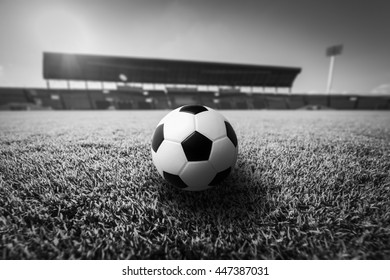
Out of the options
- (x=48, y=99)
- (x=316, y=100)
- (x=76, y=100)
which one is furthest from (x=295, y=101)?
(x=48, y=99)

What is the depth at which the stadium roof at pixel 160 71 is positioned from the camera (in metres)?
20.1

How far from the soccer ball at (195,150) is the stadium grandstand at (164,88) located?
65.5 ft

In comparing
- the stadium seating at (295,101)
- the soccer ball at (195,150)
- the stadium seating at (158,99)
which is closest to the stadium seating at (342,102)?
the stadium seating at (295,101)

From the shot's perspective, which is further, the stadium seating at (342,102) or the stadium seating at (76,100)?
the stadium seating at (342,102)

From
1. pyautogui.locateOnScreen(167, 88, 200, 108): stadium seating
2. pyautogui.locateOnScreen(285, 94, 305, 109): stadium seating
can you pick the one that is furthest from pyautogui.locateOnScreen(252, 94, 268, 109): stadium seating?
pyautogui.locateOnScreen(167, 88, 200, 108): stadium seating

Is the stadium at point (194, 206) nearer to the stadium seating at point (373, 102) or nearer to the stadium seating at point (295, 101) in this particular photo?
the stadium seating at point (295, 101)

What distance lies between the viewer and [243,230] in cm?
75

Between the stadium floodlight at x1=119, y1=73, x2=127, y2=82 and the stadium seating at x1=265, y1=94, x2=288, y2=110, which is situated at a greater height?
the stadium floodlight at x1=119, y1=73, x2=127, y2=82

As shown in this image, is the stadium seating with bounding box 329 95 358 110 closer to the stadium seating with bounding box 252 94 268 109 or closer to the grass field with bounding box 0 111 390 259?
the stadium seating with bounding box 252 94 268 109

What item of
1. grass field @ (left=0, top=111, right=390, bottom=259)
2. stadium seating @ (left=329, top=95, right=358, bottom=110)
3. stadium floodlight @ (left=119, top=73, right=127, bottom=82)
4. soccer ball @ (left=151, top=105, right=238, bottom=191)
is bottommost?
grass field @ (left=0, top=111, right=390, bottom=259)

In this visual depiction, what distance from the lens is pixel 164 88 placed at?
83.1ft

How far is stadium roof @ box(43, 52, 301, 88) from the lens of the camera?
790 inches

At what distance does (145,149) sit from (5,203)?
991 mm

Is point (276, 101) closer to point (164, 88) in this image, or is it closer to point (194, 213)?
point (164, 88)
